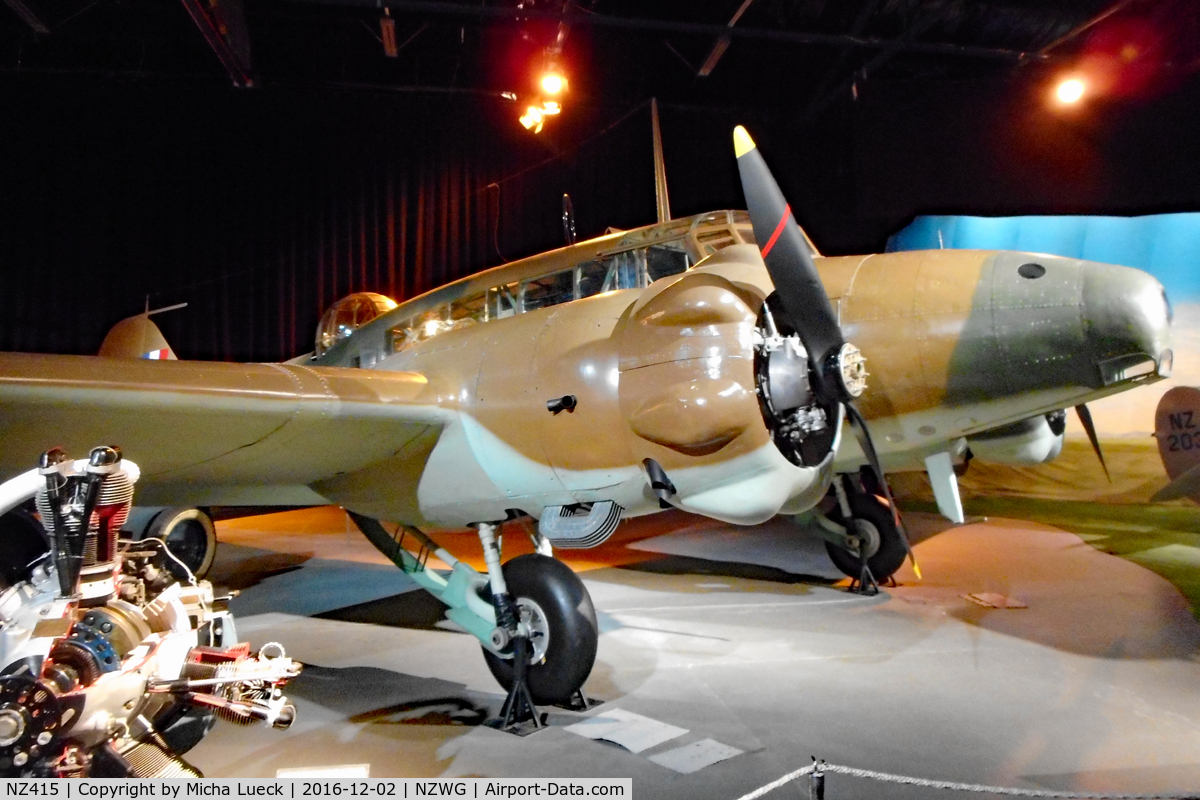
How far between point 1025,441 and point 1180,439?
515cm

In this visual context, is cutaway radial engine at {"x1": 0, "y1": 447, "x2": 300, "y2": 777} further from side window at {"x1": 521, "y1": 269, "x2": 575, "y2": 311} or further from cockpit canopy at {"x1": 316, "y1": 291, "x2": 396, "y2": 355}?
cockpit canopy at {"x1": 316, "y1": 291, "x2": 396, "y2": 355}

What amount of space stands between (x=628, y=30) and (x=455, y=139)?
3.26 m

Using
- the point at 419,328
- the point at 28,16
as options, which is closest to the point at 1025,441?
the point at 419,328

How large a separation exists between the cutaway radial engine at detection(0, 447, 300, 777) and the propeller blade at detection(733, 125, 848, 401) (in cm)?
235

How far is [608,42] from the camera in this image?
1038cm

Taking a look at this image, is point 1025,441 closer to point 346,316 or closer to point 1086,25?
point 346,316

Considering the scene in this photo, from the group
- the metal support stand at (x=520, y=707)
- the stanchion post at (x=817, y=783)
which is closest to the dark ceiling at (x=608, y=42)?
the metal support stand at (x=520, y=707)

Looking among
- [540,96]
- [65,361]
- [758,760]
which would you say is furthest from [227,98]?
[758,760]

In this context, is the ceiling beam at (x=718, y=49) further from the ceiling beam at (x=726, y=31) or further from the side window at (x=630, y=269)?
the side window at (x=630, y=269)

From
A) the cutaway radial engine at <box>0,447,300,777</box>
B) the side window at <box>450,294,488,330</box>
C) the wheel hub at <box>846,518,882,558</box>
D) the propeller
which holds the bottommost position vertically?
the wheel hub at <box>846,518,882,558</box>

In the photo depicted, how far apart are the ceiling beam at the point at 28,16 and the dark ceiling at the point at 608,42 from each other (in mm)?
24

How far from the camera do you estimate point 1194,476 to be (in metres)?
8.00

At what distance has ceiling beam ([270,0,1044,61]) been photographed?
8445 millimetres

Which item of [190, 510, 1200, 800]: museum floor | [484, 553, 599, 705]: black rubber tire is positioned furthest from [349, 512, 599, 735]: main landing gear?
[190, 510, 1200, 800]: museum floor
